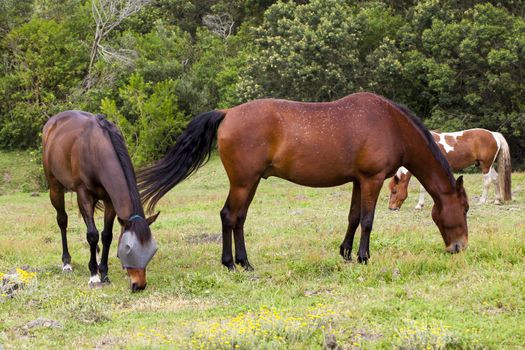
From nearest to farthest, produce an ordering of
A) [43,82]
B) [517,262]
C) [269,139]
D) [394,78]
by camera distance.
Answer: [517,262], [269,139], [394,78], [43,82]

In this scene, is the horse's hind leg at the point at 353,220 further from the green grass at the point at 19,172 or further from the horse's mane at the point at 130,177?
the green grass at the point at 19,172

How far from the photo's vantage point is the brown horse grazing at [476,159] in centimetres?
1538

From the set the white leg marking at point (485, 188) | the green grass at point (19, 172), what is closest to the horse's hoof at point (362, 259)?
the white leg marking at point (485, 188)

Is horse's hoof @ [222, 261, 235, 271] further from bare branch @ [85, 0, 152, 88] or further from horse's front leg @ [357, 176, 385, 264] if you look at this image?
bare branch @ [85, 0, 152, 88]

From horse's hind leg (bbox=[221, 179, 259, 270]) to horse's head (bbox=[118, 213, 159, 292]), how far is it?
128cm

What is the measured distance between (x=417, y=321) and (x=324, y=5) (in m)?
26.8

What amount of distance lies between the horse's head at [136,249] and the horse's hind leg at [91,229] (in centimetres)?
81

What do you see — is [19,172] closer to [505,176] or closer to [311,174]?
[505,176]

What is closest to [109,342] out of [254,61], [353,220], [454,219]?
[353,220]

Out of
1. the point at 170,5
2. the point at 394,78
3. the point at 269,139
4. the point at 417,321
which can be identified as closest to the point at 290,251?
the point at 269,139

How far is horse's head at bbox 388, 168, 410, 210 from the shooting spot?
15.5 metres

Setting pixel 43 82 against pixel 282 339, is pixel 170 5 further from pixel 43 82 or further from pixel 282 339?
pixel 282 339

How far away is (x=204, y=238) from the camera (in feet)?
38.3

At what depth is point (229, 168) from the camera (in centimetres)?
860
